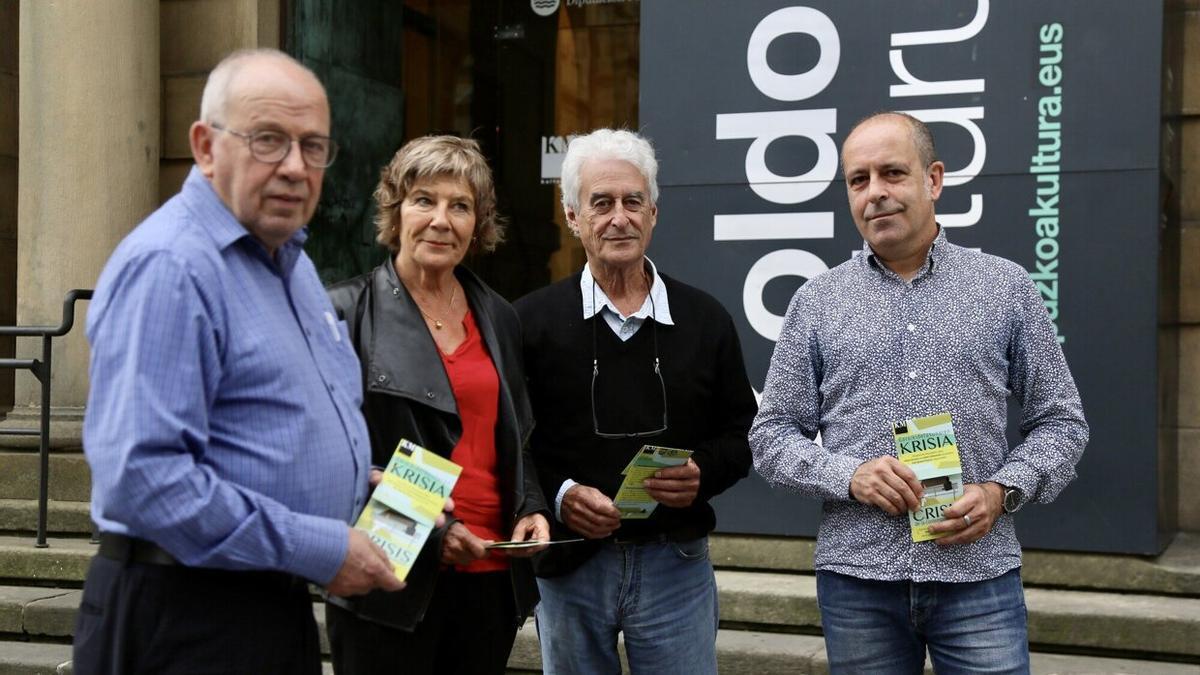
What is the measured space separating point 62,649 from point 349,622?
3455mm

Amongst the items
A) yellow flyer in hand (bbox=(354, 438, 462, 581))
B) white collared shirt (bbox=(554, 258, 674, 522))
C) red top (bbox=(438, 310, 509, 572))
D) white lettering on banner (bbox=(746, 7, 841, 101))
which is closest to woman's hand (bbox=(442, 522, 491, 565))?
red top (bbox=(438, 310, 509, 572))

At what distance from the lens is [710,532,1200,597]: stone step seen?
18.1 feet

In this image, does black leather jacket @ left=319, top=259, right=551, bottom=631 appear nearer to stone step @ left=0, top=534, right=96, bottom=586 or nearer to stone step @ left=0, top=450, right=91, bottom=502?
stone step @ left=0, top=534, right=96, bottom=586

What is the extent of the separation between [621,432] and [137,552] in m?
1.43

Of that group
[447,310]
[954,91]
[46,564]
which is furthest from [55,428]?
[954,91]

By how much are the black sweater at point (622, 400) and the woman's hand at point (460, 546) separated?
1.34 feet

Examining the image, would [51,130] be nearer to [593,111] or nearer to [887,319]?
[593,111]

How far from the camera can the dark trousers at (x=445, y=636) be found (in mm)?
2998

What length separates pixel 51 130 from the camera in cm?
725

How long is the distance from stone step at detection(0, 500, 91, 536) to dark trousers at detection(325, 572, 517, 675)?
430 cm

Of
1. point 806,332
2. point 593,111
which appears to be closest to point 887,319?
point 806,332

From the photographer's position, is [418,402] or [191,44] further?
[191,44]

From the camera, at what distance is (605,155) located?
Result: 3.46m

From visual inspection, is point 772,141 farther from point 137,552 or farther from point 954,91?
point 137,552
